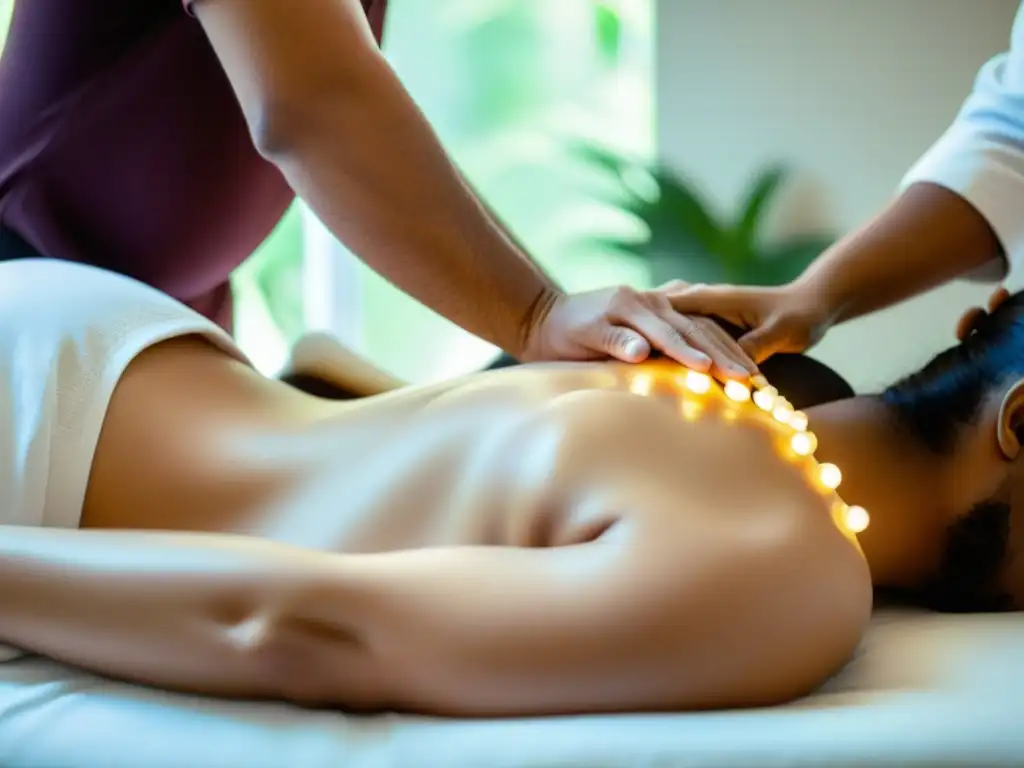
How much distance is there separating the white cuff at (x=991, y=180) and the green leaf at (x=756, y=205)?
166cm

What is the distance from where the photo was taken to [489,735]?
632mm

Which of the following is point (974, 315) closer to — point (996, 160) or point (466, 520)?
point (996, 160)

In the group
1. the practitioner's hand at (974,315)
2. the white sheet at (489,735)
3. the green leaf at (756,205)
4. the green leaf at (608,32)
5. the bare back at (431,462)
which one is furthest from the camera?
the green leaf at (608,32)

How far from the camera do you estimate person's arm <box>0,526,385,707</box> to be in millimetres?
674

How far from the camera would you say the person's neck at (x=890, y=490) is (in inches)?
37.9

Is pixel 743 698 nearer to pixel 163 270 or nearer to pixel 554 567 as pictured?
pixel 554 567

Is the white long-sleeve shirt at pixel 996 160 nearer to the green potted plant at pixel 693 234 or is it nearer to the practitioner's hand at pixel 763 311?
the practitioner's hand at pixel 763 311

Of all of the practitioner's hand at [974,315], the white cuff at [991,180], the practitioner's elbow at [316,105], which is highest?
the practitioner's elbow at [316,105]

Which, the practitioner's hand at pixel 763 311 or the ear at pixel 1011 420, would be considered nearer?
the ear at pixel 1011 420

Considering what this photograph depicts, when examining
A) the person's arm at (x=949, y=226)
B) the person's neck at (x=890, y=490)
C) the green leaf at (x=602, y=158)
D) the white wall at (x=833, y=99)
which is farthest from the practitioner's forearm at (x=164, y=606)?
the green leaf at (x=602, y=158)

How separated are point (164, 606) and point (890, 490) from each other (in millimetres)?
616

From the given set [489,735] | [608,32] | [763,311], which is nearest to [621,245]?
[608,32]

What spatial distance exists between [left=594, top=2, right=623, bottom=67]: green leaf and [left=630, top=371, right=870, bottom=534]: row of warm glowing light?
252 cm

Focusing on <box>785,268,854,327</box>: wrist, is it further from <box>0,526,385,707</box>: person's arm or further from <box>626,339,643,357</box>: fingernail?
<box>0,526,385,707</box>: person's arm
